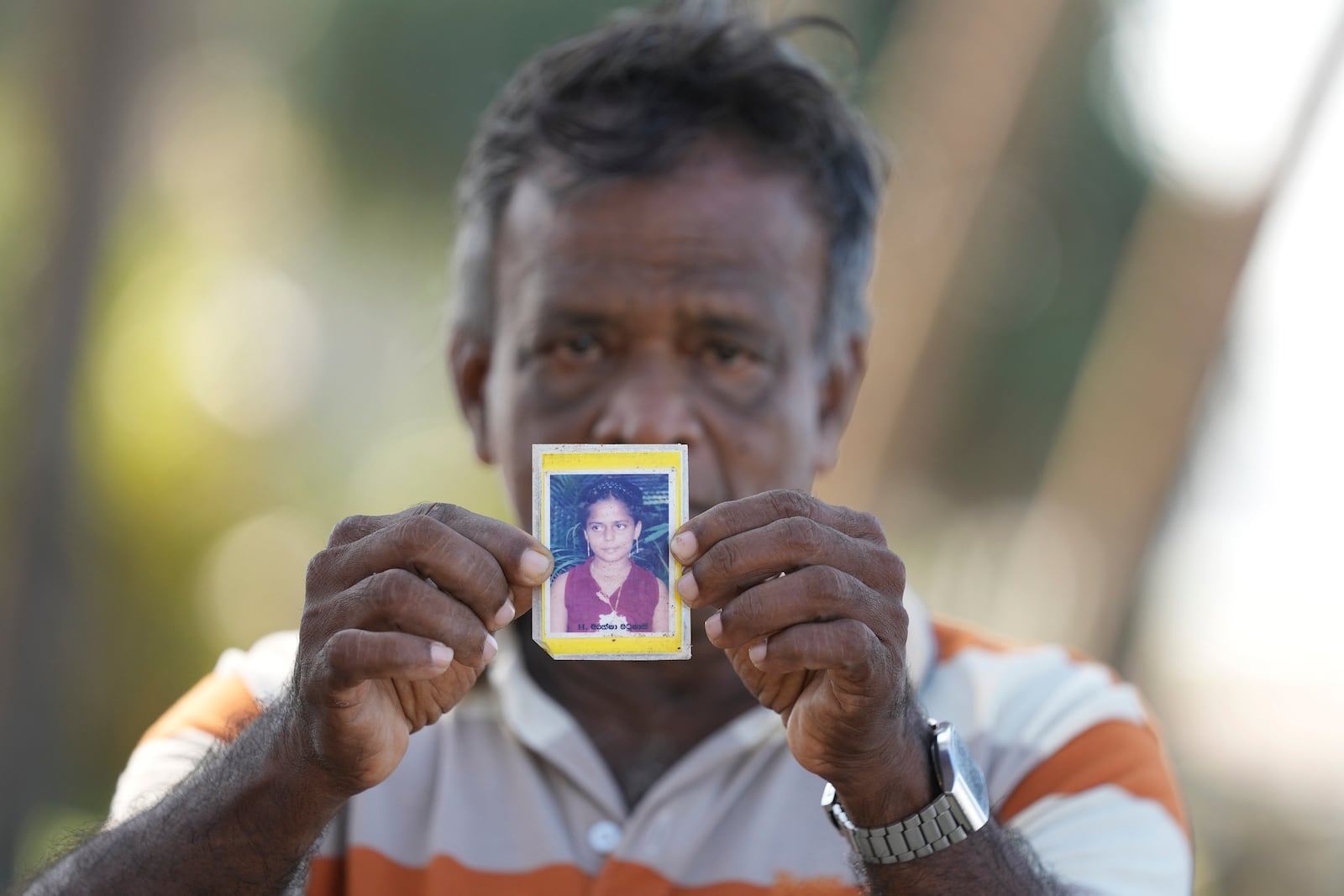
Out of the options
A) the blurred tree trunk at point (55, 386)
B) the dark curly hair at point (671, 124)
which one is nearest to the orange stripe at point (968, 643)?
the dark curly hair at point (671, 124)

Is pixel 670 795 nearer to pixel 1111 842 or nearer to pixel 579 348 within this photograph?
pixel 1111 842

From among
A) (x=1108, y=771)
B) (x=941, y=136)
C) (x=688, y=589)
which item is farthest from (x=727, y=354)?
(x=941, y=136)

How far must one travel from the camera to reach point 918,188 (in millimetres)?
9695

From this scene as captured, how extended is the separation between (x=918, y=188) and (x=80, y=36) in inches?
241

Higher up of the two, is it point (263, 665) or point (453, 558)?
point (453, 558)

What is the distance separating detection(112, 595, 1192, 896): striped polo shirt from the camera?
276 cm

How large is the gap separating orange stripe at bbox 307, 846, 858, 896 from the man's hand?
643 millimetres

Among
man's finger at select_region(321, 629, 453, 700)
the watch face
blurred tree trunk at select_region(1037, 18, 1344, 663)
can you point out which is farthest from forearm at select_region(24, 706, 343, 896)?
blurred tree trunk at select_region(1037, 18, 1344, 663)

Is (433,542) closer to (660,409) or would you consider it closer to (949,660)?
(660,409)

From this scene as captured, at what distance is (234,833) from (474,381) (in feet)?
5.47

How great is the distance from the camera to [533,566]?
209 centimetres

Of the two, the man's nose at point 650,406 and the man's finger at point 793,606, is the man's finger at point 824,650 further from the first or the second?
the man's nose at point 650,406

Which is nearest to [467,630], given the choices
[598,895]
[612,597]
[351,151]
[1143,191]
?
[612,597]

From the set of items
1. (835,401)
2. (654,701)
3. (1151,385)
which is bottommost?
(654,701)
